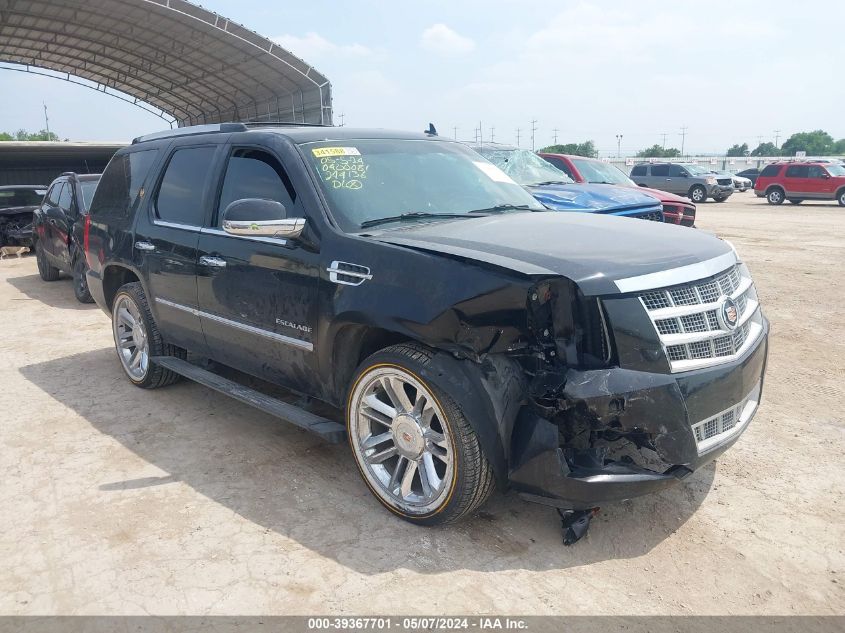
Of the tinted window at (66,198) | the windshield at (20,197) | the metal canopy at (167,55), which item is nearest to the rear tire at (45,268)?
the tinted window at (66,198)

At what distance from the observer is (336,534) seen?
3361 millimetres

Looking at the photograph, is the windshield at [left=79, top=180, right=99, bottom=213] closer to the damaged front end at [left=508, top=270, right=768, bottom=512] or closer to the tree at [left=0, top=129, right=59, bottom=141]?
the damaged front end at [left=508, top=270, right=768, bottom=512]

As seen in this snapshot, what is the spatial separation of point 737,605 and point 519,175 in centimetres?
773

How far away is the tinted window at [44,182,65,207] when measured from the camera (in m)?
10.5

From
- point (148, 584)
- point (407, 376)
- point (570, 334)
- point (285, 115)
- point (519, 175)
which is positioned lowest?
point (148, 584)

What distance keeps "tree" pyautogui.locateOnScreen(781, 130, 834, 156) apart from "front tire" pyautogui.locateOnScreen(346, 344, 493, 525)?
339 feet

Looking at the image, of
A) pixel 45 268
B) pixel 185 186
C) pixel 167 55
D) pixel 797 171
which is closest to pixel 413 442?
pixel 185 186

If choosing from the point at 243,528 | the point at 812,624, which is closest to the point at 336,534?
the point at 243,528

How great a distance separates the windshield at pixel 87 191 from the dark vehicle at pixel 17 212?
5.80 meters

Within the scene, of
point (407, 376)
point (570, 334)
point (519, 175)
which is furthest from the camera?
point (519, 175)

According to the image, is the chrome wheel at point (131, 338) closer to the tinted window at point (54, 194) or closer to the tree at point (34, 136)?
the tinted window at point (54, 194)

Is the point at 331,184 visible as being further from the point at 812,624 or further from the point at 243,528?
the point at 812,624

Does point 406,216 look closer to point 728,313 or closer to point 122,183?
point 728,313

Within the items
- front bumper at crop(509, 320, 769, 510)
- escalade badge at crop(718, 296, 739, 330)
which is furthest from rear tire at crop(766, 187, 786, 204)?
front bumper at crop(509, 320, 769, 510)
